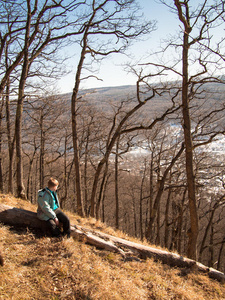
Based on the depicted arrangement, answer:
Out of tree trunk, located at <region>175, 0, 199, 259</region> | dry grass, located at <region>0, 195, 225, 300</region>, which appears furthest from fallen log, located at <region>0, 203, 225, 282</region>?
tree trunk, located at <region>175, 0, 199, 259</region>

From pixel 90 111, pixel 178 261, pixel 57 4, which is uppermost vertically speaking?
pixel 57 4

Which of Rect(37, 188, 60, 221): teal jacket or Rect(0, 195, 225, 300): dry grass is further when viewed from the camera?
Rect(37, 188, 60, 221): teal jacket

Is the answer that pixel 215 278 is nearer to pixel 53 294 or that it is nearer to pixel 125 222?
pixel 53 294

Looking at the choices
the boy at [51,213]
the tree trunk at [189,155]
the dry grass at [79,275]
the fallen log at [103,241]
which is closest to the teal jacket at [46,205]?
the boy at [51,213]

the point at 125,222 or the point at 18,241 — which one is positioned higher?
the point at 18,241

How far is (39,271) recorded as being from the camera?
3.38 m

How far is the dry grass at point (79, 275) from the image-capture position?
10.1 feet

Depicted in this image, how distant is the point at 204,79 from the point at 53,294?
719 cm

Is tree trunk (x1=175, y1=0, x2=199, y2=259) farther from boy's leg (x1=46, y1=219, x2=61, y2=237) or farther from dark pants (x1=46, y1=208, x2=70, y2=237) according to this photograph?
boy's leg (x1=46, y1=219, x2=61, y2=237)

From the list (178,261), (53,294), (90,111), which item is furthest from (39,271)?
(90,111)

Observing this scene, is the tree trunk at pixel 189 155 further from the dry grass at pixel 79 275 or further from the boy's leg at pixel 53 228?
the boy's leg at pixel 53 228

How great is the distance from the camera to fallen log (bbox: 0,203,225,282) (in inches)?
190

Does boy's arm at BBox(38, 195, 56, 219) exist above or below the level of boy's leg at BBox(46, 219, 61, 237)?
above

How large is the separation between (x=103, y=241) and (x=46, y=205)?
Answer: 1.62 metres
